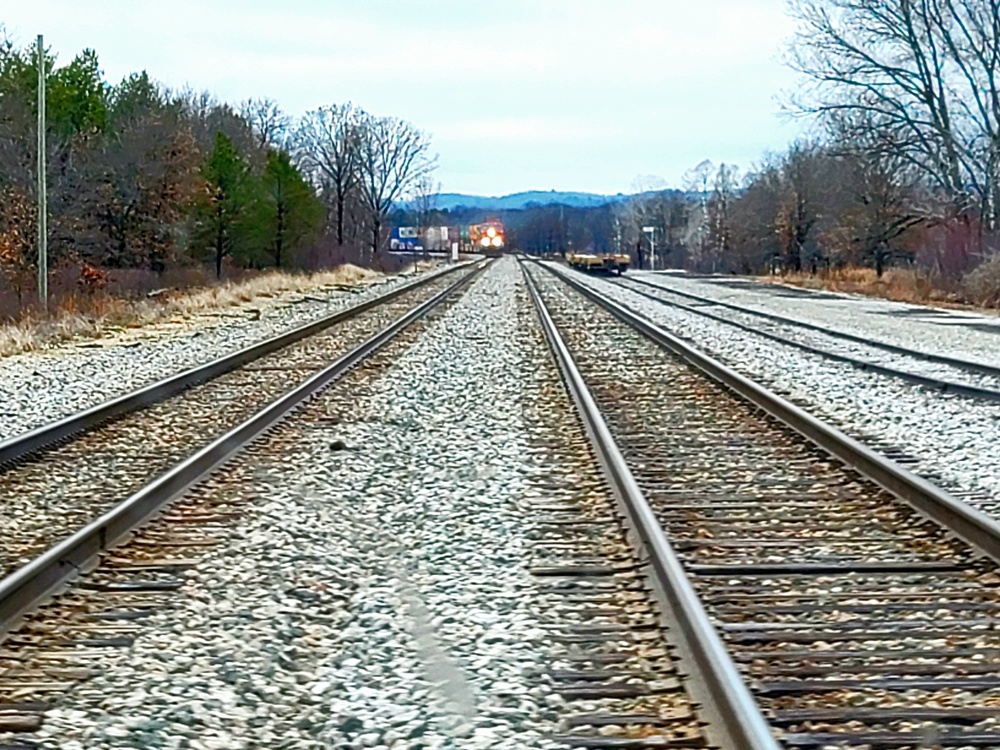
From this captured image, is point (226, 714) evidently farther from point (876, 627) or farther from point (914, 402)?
point (914, 402)

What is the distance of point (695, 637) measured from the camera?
4.88 m

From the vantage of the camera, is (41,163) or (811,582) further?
(41,163)

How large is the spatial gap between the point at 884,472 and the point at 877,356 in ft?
35.1

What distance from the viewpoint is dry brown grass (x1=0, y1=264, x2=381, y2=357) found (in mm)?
22114

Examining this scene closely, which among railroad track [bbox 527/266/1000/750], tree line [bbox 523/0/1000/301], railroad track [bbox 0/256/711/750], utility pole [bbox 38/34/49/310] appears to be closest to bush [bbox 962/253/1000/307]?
tree line [bbox 523/0/1000/301]

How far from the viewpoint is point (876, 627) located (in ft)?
17.5

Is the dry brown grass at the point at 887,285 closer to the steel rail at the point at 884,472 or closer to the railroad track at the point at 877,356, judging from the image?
the railroad track at the point at 877,356

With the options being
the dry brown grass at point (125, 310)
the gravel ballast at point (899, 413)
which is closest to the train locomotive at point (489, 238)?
the dry brown grass at point (125, 310)

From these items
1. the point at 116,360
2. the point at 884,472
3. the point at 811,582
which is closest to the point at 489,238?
the point at 116,360

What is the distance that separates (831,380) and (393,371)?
5576 mm

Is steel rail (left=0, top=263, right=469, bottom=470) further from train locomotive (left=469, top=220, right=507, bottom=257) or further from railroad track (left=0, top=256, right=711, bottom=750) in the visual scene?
train locomotive (left=469, top=220, right=507, bottom=257)

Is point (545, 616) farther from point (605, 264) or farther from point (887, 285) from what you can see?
point (605, 264)

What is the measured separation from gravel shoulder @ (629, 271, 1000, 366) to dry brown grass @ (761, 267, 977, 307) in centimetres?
112

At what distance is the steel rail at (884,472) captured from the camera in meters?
6.72
